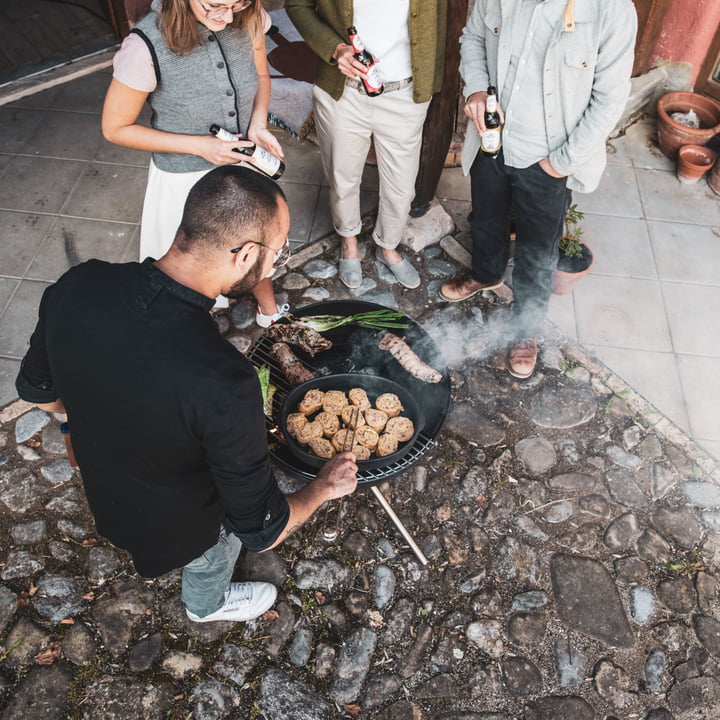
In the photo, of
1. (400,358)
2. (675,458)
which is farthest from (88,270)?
(675,458)

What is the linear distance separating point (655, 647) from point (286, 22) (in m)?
6.86

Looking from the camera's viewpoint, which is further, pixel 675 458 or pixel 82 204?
pixel 82 204

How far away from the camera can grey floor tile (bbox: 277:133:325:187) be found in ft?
18.6

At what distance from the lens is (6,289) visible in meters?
4.76

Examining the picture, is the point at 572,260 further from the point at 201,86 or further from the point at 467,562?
the point at 201,86

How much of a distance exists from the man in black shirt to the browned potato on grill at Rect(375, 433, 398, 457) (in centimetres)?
79

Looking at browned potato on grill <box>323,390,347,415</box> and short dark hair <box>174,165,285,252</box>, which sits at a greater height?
short dark hair <box>174,165,285,252</box>

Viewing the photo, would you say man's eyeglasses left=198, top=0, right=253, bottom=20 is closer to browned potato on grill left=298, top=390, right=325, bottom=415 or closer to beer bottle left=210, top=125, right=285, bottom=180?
beer bottle left=210, top=125, right=285, bottom=180

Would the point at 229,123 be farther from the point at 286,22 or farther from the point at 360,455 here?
the point at 286,22

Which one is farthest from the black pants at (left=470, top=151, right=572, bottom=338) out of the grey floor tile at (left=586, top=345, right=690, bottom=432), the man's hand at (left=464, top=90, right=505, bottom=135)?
the grey floor tile at (left=586, top=345, right=690, bottom=432)

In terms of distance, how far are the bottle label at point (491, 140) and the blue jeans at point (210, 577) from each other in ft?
8.74

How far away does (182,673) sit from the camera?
324 centimetres

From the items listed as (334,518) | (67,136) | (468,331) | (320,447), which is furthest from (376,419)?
(67,136)

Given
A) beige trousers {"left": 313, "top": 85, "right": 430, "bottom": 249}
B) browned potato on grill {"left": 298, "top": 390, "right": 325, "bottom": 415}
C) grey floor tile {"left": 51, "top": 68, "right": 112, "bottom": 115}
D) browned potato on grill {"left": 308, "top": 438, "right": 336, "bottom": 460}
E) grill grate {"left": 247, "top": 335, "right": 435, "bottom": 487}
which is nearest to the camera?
grill grate {"left": 247, "top": 335, "right": 435, "bottom": 487}
